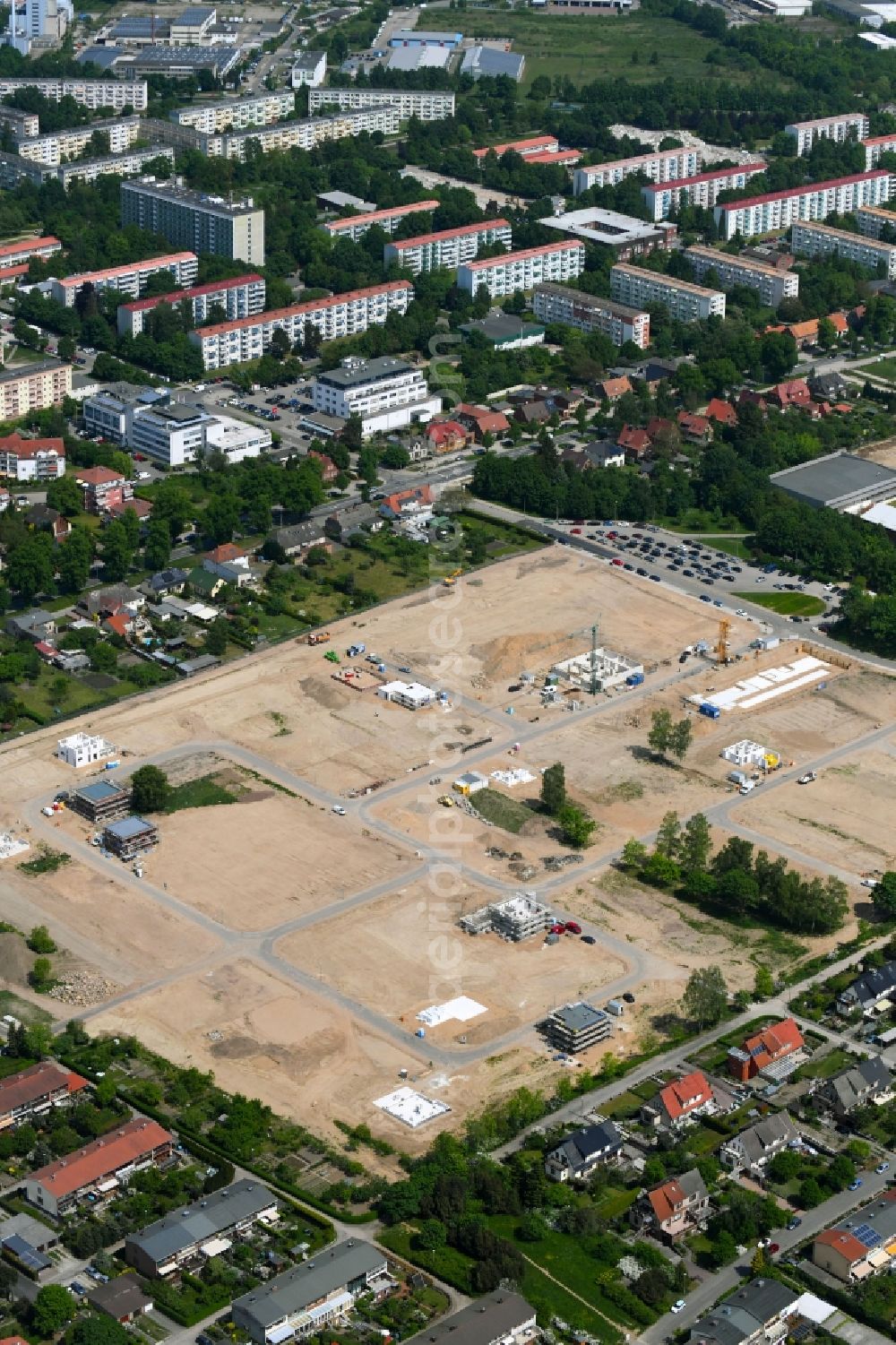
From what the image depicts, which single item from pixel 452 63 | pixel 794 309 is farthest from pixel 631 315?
pixel 452 63

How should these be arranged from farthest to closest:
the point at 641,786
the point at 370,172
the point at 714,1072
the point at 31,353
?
1. the point at 370,172
2. the point at 31,353
3. the point at 641,786
4. the point at 714,1072

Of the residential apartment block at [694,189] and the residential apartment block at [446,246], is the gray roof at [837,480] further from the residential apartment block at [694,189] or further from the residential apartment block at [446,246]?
the residential apartment block at [694,189]

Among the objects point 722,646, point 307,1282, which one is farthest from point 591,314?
point 307,1282

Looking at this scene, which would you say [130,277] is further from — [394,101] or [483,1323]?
[483,1323]

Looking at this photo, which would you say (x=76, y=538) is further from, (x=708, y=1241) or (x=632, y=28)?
(x=632, y=28)

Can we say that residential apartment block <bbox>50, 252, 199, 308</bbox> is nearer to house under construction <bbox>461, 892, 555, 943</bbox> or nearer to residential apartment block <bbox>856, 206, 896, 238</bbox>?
residential apartment block <bbox>856, 206, 896, 238</bbox>

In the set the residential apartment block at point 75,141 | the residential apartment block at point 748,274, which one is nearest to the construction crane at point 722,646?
the residential apartment block at point 748,274
